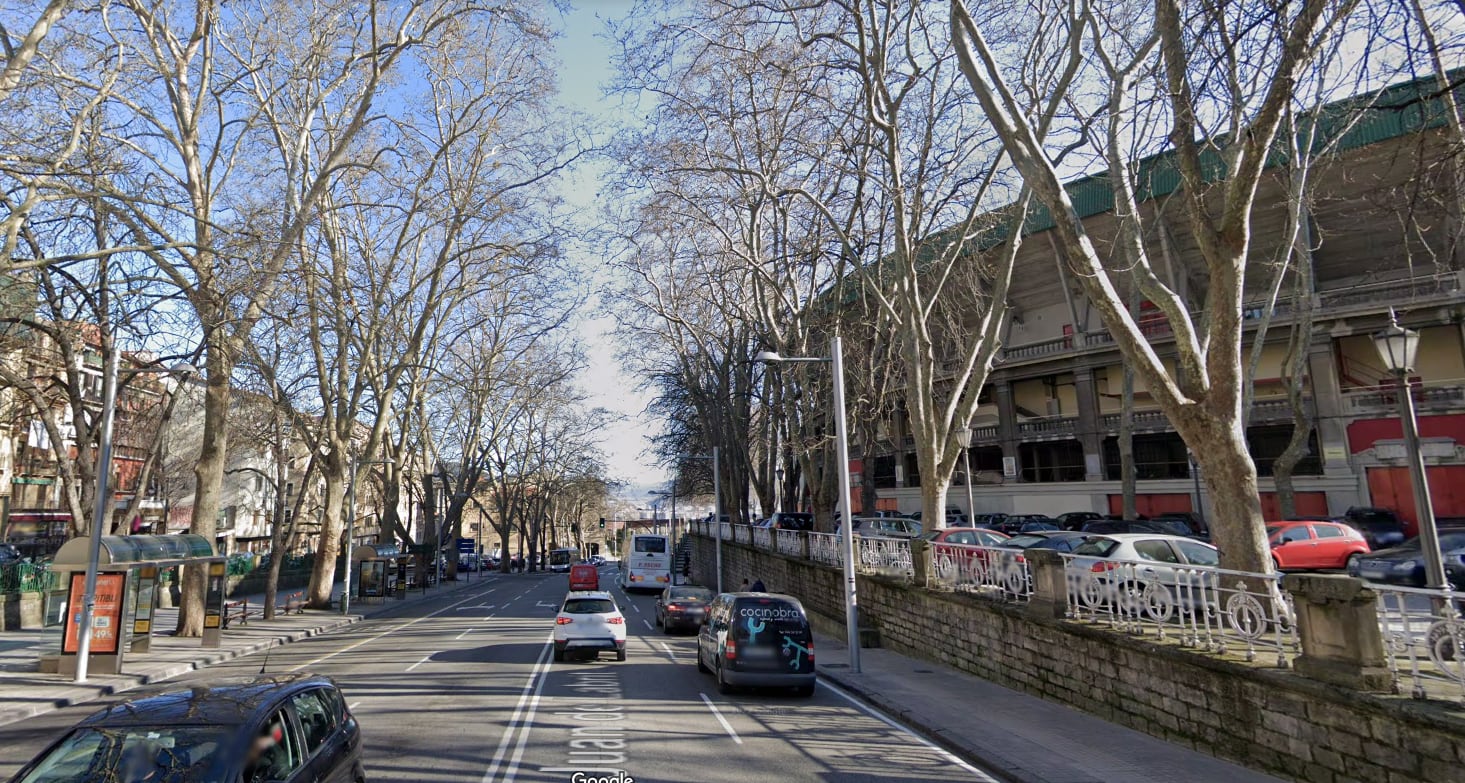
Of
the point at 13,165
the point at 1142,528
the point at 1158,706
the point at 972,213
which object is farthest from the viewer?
the point at 1142,528

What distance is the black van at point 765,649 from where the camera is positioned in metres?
12.3

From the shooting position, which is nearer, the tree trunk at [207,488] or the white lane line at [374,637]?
the white lane line at [374,637]

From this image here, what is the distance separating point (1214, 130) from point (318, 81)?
2286 centimetres

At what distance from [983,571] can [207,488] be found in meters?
20.0

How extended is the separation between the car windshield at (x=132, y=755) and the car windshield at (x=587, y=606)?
38.5 feet

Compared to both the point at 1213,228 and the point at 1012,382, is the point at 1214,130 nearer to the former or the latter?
the point at 1213,228

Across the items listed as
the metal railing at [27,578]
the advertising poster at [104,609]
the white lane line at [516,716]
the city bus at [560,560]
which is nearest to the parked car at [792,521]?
the white lane line at [516,716]

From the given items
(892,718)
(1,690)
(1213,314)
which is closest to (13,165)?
(1,690)

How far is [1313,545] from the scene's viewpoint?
20125mm

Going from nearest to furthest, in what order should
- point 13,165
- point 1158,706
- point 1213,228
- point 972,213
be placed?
point 1158,706
point 1213,228
point 13,165
point 972,213

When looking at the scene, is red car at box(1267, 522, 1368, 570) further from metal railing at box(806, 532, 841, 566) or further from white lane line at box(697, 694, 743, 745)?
white lane line at box(697, 694, 743, 745)

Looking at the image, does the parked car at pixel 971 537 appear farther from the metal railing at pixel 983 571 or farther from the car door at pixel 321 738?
the car door at pixel 321 738

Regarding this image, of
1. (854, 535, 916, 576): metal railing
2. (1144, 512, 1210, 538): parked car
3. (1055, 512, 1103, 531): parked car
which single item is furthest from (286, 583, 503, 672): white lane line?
(1055, 512, 1103, 531): parked car

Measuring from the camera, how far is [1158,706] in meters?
8.99
